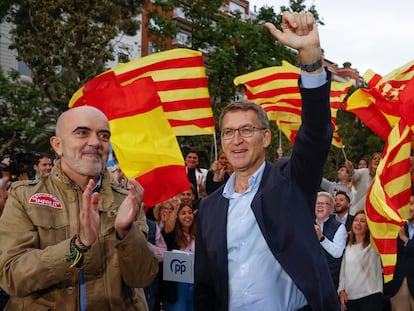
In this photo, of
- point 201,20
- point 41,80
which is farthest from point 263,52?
point 41,80

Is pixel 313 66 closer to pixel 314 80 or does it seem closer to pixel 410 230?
pixel 314 80

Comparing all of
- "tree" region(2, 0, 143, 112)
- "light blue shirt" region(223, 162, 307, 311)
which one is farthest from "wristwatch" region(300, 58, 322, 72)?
"tree" region(2, 0, 143, 112)

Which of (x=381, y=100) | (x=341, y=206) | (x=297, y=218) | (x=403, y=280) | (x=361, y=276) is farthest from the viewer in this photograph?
(x=341, y=206)

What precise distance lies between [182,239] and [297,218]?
158 inches

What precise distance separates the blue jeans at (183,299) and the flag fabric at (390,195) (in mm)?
2145

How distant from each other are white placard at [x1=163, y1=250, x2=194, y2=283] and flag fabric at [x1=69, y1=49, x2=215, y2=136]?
6.32 ft

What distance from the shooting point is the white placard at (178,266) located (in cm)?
596

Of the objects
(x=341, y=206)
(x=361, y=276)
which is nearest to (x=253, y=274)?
(x=361, y=276)

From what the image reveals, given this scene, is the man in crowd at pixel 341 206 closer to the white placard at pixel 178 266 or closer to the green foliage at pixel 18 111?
the white placard at pixel 178 266

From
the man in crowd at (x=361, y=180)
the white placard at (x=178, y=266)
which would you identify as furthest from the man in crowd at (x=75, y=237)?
the man in crowd at (x=361, y=180)

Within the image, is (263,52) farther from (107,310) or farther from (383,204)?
(107,310)

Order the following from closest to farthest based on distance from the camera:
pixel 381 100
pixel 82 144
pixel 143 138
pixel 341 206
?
pixel 82 144, pixel 143 138, pixel 381 100, pixel 341 206

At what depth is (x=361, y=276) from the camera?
6605 mm

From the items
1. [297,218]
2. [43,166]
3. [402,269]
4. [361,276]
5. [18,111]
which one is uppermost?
[18,111]
